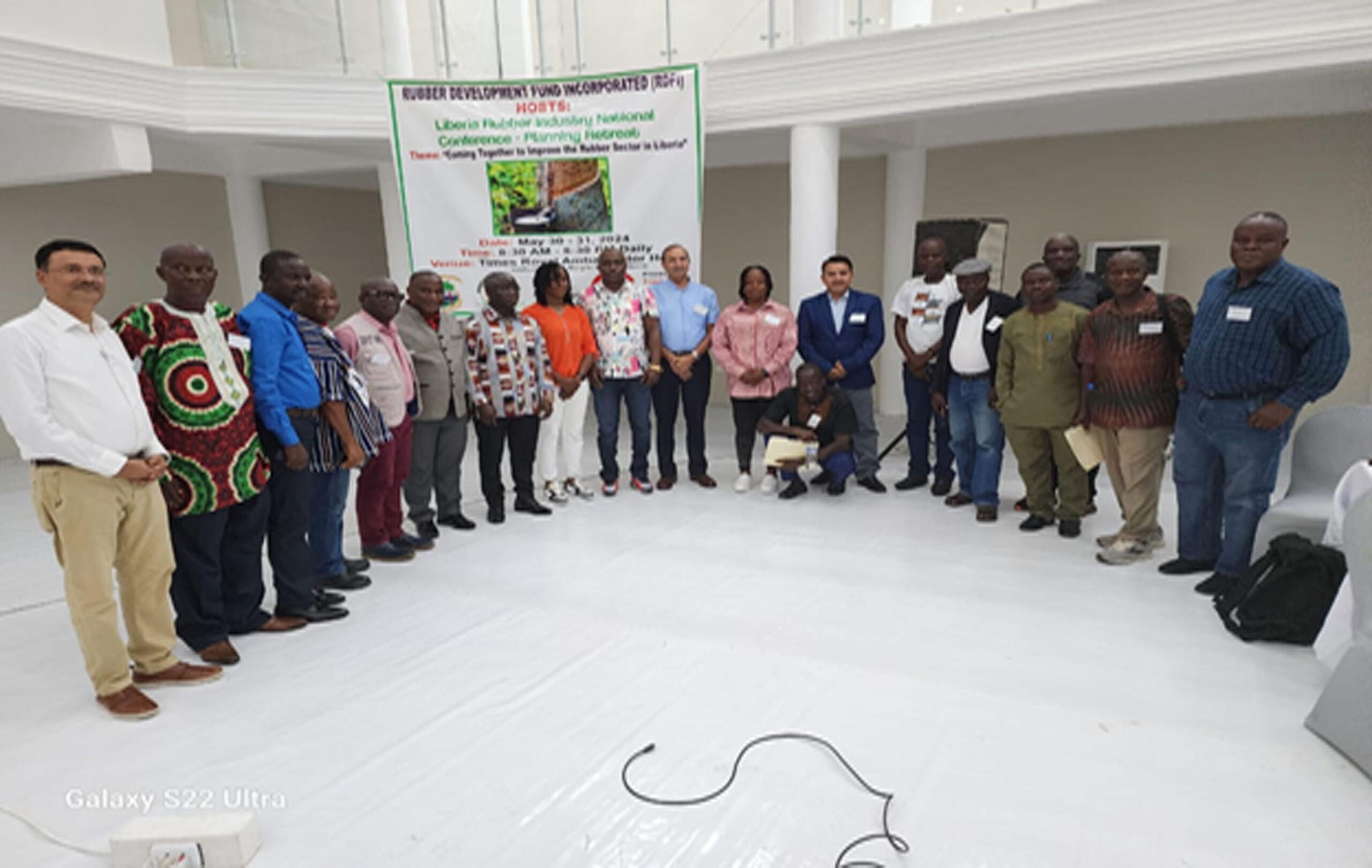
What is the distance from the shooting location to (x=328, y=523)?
3529 mm

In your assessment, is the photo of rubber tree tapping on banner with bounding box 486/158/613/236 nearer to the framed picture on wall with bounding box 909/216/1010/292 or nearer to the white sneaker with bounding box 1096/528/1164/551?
the framed picture on wall with bounding box 909/216/1010/292

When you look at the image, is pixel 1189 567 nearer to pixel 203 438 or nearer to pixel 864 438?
pixel 864 438

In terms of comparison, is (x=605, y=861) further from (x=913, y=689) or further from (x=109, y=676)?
(x=109, y=676)

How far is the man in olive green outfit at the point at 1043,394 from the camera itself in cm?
381

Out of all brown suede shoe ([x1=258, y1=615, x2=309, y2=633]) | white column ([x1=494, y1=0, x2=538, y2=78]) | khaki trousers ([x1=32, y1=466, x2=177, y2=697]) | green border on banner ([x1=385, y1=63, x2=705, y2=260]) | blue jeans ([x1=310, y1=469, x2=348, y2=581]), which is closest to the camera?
khaki trousers ([x1=32, y1=466, x2=177, y2=697])

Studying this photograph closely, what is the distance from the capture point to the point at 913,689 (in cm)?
258

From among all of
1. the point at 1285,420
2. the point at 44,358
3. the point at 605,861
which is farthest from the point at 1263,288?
the point at 44,358

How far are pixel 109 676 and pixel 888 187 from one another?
6456 millimetres

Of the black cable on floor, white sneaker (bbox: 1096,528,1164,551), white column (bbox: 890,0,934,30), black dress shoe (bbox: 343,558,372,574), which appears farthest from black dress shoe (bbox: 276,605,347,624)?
white column (bbox: 890,0,934,30)

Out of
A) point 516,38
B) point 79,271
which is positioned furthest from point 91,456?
point 516,38

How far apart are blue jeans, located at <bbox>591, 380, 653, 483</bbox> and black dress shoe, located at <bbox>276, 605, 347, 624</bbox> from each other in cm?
197

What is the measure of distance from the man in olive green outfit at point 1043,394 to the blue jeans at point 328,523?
3169mm

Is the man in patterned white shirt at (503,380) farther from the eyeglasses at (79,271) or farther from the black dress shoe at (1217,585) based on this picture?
the black dress shoe at (1217,585)

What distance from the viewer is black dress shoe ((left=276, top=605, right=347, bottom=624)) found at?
3232 mm
